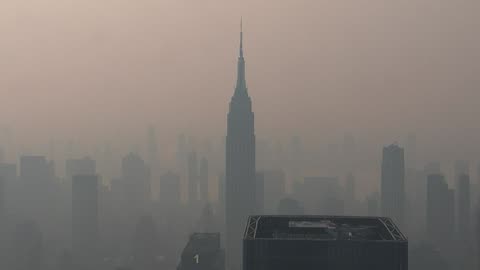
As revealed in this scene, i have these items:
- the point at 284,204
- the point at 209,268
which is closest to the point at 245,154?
the point at 284,204

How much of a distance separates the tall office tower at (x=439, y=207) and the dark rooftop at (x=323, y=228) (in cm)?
4281

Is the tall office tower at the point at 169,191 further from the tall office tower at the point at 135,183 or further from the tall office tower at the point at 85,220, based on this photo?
the tall office tower at the point at 85,220

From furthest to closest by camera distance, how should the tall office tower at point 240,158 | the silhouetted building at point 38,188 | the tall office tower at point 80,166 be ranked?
the tall office tower at point 240,158
the tall office tower at point 80,166
the silhouetted building at point 38,188

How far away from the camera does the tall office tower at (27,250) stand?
54.8 m

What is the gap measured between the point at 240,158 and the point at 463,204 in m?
24.3

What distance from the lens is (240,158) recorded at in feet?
248

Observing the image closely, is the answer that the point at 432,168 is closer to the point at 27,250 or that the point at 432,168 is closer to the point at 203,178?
the point at 203,178

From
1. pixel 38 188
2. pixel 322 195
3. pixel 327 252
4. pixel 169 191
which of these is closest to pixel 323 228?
pixel 327 252

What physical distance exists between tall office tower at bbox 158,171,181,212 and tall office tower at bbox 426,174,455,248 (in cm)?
2409

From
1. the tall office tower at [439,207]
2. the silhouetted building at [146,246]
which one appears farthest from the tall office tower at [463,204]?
the silhouetted building at [146,246]

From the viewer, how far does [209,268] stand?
39188 millimetres

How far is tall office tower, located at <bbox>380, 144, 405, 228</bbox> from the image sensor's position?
61.0m

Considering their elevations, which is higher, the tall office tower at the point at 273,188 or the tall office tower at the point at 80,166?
the tall office tower at the point at 80,166

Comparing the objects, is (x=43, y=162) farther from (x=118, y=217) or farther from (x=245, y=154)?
(x=245, y=154)
